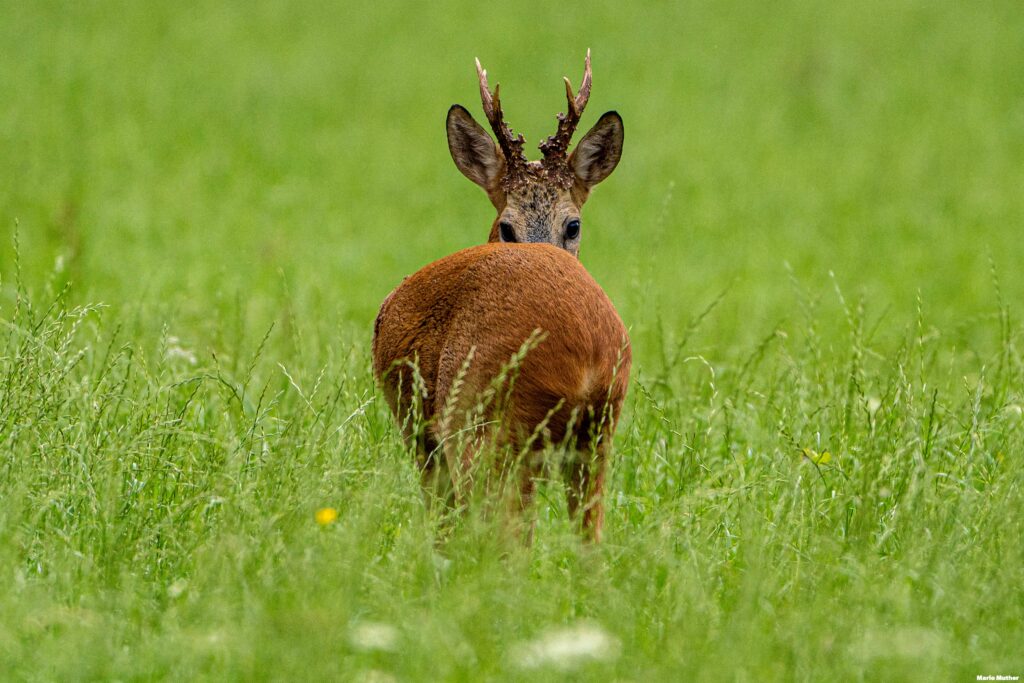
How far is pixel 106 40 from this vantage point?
16328 millimetres

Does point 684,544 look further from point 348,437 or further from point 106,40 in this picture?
point 106,40

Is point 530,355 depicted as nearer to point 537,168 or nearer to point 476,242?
point 537,168

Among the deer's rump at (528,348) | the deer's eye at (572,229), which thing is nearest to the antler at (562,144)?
the deer's eye at (572,229)

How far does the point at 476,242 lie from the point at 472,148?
554 centimetres

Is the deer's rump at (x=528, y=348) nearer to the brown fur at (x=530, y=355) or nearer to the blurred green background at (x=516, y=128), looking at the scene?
the brown fur at (x=530, y=355)

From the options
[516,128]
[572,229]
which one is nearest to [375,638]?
[572,229]

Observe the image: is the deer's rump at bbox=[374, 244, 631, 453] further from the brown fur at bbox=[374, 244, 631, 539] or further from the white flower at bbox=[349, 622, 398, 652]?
the white flower at bbox=[349, 622, 398, 652]

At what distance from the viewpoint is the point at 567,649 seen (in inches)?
104

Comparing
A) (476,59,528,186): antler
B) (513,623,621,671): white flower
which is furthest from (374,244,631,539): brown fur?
(476,59,528,186): antler

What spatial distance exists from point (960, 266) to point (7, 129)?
833cm

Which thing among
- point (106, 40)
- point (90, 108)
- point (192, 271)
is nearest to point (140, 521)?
point (192, 271)

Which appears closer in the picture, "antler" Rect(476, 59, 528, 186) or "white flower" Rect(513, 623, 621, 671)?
"white flower" Rect(513, 623, 621, 671)

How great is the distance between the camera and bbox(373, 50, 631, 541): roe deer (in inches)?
139

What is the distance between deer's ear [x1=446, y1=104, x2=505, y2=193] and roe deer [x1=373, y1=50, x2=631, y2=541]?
1.37 m
